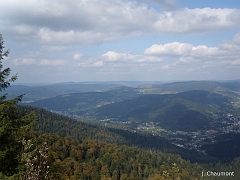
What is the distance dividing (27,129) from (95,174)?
242 feet

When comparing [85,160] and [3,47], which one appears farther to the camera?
[85,160]

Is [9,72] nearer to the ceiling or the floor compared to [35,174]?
nearer to the ceiling

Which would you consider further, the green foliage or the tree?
the green foliage

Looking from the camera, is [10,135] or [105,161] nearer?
[10,135]

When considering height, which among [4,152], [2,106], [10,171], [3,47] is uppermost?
[3,47]

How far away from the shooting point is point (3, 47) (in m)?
18.9

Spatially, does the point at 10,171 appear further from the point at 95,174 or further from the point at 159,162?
the point at 159,162

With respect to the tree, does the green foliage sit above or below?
below

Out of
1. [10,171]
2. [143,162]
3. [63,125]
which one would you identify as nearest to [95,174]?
A: [143,162]

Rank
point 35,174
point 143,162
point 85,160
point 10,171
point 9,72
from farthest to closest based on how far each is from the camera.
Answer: point 143,162
point 85,160
point 9,72
point 10,171
point 35,174

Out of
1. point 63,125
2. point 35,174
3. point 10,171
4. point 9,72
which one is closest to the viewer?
point 35,174

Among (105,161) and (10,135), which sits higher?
(10,135)

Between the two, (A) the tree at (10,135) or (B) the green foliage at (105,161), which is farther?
(B) the green foliage at (105,161)

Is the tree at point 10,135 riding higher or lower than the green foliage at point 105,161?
higher
